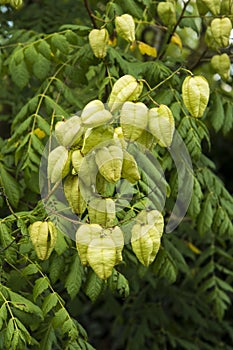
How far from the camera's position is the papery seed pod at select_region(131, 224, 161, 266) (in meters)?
1.88

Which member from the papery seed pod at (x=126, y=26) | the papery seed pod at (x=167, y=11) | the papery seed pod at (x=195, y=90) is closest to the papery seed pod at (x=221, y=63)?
the papery seed pod at (x=167, y=11)

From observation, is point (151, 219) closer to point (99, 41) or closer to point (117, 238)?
point (117, 238)

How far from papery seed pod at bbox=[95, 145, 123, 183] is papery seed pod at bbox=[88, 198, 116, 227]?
0.12 m

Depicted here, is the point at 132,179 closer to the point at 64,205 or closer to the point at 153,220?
the point at 153,220

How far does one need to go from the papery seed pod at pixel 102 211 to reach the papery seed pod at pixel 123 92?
0.82ft

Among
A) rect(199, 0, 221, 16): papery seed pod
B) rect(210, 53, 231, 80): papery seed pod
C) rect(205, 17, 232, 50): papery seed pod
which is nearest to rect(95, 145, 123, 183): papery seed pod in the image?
rect(205, 17, 232, 50): papery seed pod

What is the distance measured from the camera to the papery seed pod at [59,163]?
1.82m

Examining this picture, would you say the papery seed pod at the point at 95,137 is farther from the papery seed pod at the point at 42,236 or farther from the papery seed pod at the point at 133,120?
the papery seed pod at the point at 42,236

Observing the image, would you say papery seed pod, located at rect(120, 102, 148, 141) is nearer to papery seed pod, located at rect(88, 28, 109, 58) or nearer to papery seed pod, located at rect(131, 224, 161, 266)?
papery seed pod, located at rect(131, 224, 161, 266)

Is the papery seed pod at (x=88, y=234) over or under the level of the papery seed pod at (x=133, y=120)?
under

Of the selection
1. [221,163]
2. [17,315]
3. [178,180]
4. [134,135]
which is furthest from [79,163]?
[221,163]

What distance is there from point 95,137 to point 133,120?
11cm

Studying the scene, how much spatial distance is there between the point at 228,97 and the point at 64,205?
1.29 metres

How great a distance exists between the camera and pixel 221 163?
637 cm
